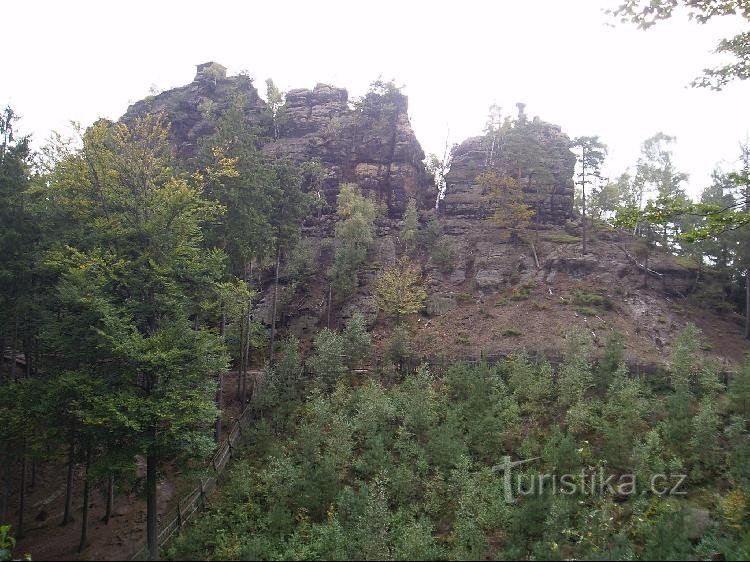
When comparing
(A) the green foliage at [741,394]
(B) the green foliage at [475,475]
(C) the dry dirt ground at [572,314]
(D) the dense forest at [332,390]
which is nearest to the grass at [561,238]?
(C) the dry dirt ground at [572,314]

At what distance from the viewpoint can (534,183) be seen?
40.7m

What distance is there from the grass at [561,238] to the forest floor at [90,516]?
92.7 feet

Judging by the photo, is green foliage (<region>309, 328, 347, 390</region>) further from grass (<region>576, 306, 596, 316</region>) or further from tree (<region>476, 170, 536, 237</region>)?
tree (<region>476, 170, 536, 237</region>)

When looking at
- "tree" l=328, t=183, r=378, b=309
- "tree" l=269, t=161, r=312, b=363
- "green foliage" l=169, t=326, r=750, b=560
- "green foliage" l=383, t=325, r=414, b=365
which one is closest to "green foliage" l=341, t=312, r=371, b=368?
"green foliage" l=383, t=325, r=414, b=365

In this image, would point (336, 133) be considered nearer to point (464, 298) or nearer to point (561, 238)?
point (464, 298)

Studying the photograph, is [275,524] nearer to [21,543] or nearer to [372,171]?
[21,543]

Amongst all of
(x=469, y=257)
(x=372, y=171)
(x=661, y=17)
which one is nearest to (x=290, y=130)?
(x=372, y=171)

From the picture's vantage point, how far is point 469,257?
38531 mm

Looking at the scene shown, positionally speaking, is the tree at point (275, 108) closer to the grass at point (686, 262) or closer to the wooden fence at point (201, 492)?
the wooden fence at point (201, 492)

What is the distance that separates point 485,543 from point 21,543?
53.6 ft

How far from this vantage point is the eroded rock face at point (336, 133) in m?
45.8

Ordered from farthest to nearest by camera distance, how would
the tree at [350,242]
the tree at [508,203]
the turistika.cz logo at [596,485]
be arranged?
the tree at [508,203] → the tree at [350,242] → the turistika.cz logo at [596,485]

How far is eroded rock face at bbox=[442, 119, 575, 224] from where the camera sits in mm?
41250

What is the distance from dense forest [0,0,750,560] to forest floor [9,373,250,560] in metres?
0.30
